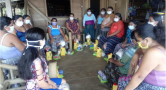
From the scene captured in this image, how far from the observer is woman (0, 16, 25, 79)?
1736 mm

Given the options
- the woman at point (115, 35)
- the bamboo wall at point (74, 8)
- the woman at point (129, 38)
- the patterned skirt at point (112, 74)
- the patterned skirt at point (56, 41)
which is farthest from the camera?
the bamboo wall at point (74, 8)

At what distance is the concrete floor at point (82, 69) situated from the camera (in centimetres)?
241

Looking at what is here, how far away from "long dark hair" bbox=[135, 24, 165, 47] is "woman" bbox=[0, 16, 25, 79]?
1521 mm

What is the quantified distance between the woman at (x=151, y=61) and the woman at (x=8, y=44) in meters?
1.49

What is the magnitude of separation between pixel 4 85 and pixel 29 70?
431 mm

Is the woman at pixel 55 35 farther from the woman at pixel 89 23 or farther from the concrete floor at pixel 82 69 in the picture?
the woman at pixel 89 23

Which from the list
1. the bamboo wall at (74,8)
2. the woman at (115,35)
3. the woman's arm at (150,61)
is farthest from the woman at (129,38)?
the woman's arm at (150,61)

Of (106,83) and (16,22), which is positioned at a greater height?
(16,22)

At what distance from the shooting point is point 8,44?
177 cm

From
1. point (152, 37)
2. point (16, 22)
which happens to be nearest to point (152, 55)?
point (152, 37)

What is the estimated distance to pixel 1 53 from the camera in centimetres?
184

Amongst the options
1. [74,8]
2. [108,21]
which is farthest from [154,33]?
[74,8]

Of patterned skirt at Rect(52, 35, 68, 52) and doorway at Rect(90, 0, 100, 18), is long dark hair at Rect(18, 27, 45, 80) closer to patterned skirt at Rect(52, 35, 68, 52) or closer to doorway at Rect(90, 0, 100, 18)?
patterned skirt at Rect(52, 35, 68, 52)

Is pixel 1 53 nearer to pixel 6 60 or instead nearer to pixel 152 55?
pixel 6 60
